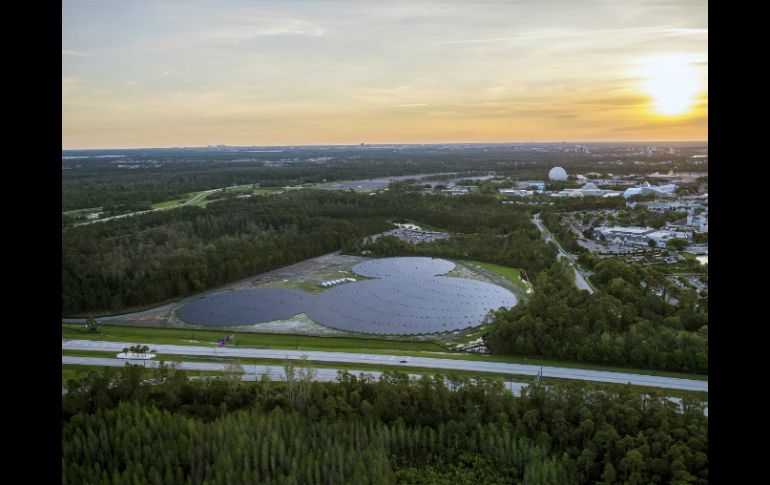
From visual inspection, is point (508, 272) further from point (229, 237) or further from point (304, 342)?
point (229, 237)

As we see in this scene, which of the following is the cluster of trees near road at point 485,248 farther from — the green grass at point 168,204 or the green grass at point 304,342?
the green grass at point 168,204

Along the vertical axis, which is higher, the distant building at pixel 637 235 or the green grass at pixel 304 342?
the distant building at pixel 637 235

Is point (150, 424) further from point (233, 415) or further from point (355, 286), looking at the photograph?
point (355, 286)

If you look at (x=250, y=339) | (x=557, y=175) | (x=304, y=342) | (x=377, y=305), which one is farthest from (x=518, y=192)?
(x=250, y=339)

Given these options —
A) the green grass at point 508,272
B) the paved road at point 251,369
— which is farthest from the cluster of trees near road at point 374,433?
the green grass at point 508,272
